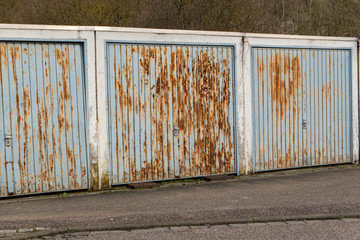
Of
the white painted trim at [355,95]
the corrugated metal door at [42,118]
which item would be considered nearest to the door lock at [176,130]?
the corrugated metal door at [42,118]

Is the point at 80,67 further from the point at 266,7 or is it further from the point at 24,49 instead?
the point at 266,7

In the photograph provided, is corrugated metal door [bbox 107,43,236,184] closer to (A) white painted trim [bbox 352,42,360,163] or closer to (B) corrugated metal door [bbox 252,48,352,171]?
(B) corrugated metal door [bbox 252,48,352,171]

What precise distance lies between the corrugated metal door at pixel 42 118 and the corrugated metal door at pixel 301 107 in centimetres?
381

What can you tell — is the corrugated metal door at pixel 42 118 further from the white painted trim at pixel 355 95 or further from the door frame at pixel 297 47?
the white painted trim at pixel 355 95

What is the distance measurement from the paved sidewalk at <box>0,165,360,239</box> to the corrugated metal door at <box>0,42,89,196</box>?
39 cm

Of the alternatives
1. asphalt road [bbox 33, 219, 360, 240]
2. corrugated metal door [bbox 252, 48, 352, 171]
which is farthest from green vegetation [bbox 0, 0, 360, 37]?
asphalt road [bbox 33, 219, 360, 240]

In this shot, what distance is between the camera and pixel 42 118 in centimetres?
811

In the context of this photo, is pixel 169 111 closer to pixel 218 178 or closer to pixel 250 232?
pixel 218 178

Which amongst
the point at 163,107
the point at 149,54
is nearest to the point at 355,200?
the point at 163,107

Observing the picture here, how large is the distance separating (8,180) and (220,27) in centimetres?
1260

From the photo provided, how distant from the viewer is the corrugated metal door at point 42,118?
7.86 m

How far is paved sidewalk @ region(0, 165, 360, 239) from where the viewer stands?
246 inches

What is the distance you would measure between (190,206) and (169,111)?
2.59 m

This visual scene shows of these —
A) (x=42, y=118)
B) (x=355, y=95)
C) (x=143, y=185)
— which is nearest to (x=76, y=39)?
(x=42, y=118)
